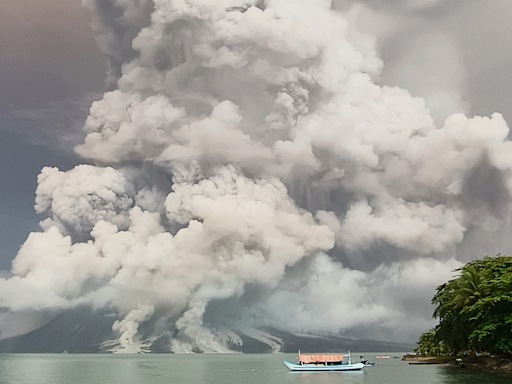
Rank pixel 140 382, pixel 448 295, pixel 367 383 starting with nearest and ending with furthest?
pixel 367 383
pixel 448 295
pixel 140 382

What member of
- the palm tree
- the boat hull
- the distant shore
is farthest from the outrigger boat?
the palm tree

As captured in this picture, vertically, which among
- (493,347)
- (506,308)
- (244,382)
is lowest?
(244,382)

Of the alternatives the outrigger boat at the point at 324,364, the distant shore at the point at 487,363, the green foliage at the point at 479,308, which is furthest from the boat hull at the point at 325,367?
the green foliage at the point at 479,308

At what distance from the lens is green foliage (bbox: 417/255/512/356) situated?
297ft

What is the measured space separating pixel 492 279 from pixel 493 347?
1398cm

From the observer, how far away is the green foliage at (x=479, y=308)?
9038 cm

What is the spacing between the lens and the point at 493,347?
92938mm

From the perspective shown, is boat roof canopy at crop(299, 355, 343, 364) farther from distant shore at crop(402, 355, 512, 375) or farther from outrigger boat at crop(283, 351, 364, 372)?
distant shore at crop(402, 355, 512, 375)

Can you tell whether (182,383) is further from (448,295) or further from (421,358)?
(421,358)

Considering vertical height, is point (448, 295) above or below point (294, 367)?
above

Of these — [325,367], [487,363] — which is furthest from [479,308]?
[325,367]

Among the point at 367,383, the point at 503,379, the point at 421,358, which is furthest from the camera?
the point at 421,358

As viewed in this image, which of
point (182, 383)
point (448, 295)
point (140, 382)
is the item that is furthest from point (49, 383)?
point (448, 295)

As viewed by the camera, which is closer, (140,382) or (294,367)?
(140,382)
